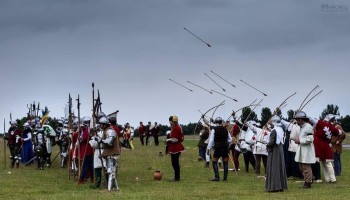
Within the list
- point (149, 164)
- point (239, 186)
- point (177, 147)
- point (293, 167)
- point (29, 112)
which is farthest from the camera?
point (29, 112)

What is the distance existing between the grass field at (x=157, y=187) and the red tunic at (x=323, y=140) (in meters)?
A: 0.74

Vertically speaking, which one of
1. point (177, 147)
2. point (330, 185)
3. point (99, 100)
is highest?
point (99, 100)

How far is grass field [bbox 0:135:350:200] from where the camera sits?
12.8 m

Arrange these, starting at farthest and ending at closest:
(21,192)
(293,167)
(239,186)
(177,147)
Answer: (293,167) → (177,147) → (239,186) → (21,192)

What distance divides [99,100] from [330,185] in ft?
21.1

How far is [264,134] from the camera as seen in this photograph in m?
18.2

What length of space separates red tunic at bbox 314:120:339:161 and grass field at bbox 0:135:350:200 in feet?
2.41

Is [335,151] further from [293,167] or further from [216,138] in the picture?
[216,138]

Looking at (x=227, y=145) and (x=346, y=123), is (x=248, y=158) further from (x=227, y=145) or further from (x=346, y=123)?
(x=346, y=123)

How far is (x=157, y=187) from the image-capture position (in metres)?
14.8

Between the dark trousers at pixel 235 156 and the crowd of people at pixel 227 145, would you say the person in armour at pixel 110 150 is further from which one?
the dark trousers at pixel 235 156

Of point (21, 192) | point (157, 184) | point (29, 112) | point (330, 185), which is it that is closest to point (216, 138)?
point (157, 184)

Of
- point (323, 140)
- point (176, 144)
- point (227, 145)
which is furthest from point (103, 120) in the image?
point (323, 140)

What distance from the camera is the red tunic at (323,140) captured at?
51.8 ft
